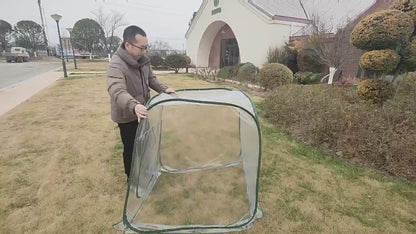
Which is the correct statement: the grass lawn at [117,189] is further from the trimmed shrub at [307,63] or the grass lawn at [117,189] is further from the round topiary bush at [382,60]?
the trimmed shrub at [307,63]

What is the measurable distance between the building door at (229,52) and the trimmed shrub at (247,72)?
5939mm

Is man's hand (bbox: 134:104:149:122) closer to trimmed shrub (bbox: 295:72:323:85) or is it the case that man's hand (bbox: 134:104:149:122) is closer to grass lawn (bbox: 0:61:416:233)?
grass lawn (bbox: 0:61:416:233)

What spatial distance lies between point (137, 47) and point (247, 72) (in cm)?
1102

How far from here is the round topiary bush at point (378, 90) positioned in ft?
17.6

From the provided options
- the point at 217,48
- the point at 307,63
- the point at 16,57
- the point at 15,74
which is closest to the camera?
the point at 307,63

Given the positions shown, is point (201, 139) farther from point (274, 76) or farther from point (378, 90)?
point (274, 76)

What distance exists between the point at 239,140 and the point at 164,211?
1.62 m

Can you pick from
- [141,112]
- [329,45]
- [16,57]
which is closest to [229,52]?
[329,45]

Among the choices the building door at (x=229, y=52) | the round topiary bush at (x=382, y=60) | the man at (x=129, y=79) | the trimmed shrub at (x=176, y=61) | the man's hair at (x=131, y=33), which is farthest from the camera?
the building door at (x=229, y=52)

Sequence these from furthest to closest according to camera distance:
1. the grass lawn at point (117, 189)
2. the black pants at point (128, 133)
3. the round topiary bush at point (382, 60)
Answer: the round topiary bush at point (382, 60) < the black pants at point (128, 133) < the grass lawn at point (117, 189)

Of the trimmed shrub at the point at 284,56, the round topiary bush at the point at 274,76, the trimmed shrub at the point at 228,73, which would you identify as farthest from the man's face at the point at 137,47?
the trimmed shrub at the point at 228,73

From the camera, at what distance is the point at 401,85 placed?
6512 millimetres

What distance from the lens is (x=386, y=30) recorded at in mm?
4852

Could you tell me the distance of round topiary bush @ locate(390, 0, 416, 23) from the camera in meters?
5.02
